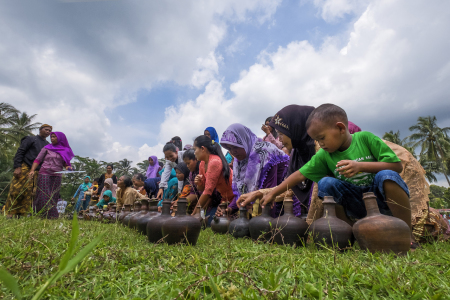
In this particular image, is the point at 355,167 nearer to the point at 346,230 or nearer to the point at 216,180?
the point at 346,230

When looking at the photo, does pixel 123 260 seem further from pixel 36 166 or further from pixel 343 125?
pixel 36 166

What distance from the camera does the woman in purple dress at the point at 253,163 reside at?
13.7ft

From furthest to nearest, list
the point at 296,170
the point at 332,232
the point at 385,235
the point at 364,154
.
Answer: the point at 296,170 → the point at 364,154 → the point at 332,232 → the point at 385,235

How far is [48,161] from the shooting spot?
20.2ft

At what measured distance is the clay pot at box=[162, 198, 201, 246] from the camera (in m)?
2.36

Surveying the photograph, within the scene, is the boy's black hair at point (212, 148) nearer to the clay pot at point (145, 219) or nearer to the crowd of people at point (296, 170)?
the crowd of people at point (296, 170)

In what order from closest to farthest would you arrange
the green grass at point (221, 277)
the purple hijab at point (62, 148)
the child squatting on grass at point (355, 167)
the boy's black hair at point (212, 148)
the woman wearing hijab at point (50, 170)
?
the green grass at point (221, 277) → the child squatting on grass at point (355, 167) → the boy's black hair at point (212, 148) → the woman wearing hijab at point (50, 170) → the purple hijab at point (62, 148)

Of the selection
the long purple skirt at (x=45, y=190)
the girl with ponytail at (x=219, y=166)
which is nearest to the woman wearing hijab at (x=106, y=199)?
the long purple skirt at (x=45, y=190)

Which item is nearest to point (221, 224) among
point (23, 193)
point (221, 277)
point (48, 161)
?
point (221, 277)

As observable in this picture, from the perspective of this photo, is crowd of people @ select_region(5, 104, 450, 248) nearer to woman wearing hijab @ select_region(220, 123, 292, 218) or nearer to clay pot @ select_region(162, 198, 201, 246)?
woman wearing hijab @ select_region(220, 123, 292, 218)

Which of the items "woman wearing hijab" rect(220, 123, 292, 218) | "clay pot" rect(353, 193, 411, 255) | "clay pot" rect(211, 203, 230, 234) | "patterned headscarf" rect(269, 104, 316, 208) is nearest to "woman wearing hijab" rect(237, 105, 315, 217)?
"patterned headscarf" rect(269, 104, 316, 208)

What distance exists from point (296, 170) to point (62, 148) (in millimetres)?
5740

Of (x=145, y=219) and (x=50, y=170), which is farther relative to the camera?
(x=50, y=170)

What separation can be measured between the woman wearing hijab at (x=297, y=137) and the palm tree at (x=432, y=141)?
35.4 metres
